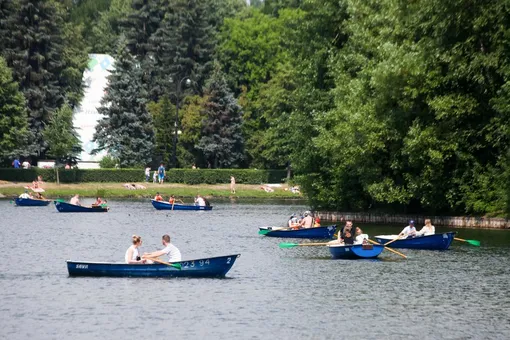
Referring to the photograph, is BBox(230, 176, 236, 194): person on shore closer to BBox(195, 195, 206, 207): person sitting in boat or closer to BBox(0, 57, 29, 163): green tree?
BBox(0, 57, 29, 163): green tree

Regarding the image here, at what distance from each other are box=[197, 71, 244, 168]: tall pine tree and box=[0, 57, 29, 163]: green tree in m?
21.9

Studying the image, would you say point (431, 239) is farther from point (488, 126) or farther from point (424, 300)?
point (424, 300)

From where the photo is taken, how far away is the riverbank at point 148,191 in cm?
10150

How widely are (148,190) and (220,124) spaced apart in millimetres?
18737

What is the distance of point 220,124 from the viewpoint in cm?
12194

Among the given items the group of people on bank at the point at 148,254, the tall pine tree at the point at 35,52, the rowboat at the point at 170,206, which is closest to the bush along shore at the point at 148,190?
the tall pine tree at the point at 35,52

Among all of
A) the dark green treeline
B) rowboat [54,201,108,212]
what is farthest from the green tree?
rowboat [54,201,108,212]

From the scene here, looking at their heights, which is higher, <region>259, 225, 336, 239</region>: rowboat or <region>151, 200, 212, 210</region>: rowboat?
<region>151, 200, 212, 210</region>: rowboat

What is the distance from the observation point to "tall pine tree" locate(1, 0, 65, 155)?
114 m

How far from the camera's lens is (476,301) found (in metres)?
35.7

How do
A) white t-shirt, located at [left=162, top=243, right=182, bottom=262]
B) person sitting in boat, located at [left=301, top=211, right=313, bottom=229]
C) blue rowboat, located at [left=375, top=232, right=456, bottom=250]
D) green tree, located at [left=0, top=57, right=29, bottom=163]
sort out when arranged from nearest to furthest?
white t-shirt, located at [left=162, top=243, right=182, bottom=262], blue rowboat, located at [left=375, top=232, right=456, bottom=250], person sitting in boat, located at [left=301, top=211, right=313, bottom=229], green tree, located at [left=0, top=57, right=29, bottom=163]

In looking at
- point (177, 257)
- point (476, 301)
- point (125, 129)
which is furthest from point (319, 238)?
point (125, 129)

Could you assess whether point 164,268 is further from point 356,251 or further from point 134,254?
point 356,251

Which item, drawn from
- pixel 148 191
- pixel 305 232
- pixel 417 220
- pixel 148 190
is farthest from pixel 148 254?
pixel 148 190
